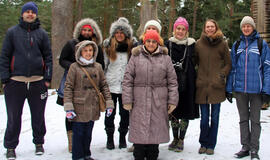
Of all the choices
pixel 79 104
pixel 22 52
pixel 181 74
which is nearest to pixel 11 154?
pixel 79 104

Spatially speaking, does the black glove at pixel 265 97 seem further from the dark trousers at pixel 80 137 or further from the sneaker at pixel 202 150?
the dark trousers at pixel 80 137

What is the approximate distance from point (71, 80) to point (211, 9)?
1675 cm

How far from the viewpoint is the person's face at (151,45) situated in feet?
12.3

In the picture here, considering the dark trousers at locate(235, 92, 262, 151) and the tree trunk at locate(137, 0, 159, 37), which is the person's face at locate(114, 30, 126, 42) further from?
the tree trunk at locate(137, 0, 159, 37)

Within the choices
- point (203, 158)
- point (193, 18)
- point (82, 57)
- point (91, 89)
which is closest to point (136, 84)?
point (91, 89)

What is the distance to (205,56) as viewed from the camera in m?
4.18

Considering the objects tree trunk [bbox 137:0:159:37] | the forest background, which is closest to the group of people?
tree trunk [bbox 137:0:159:37]

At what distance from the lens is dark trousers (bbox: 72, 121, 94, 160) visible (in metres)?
3.73

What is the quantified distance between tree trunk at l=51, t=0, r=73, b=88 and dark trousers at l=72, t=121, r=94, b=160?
7.25 metres

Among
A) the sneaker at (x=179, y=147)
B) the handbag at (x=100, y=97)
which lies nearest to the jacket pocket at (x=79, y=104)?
the handbag at (x=100, y=97)

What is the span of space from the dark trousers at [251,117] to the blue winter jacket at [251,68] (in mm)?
144

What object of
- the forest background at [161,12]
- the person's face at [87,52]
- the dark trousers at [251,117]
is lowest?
the dark trousers at [251,117]

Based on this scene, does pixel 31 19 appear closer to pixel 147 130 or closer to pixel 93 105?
pixel 93 105

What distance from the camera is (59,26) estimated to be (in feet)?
34.0
